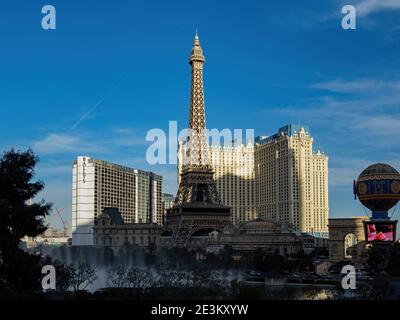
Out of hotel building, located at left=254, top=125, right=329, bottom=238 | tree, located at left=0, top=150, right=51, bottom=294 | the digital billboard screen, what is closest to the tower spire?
hotel building, located at left=254, top=125, right=329, bottom=238

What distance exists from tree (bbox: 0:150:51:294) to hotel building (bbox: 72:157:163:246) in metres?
64.0

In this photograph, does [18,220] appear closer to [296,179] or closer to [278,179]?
[296,179]

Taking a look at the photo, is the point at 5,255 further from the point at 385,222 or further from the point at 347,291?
the point at 385,222

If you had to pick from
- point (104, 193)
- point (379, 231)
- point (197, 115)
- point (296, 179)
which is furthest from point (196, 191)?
point (379, 231)

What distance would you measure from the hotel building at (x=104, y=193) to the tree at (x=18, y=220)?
64.0 m

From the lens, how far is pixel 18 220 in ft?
65.8

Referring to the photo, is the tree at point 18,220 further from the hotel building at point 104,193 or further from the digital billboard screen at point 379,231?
the hotel building at point 104,193

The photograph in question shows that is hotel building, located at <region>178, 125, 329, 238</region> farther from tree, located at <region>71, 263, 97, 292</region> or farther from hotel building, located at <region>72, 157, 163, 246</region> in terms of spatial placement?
tree, located at <region>71, 263, 97, 292</region>

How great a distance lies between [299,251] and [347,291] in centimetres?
4889

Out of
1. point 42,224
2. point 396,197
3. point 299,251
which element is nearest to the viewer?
point 42,224

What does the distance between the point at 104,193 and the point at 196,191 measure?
55.5ft

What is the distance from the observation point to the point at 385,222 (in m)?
64.8

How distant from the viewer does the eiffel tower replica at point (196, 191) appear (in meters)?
89.1
